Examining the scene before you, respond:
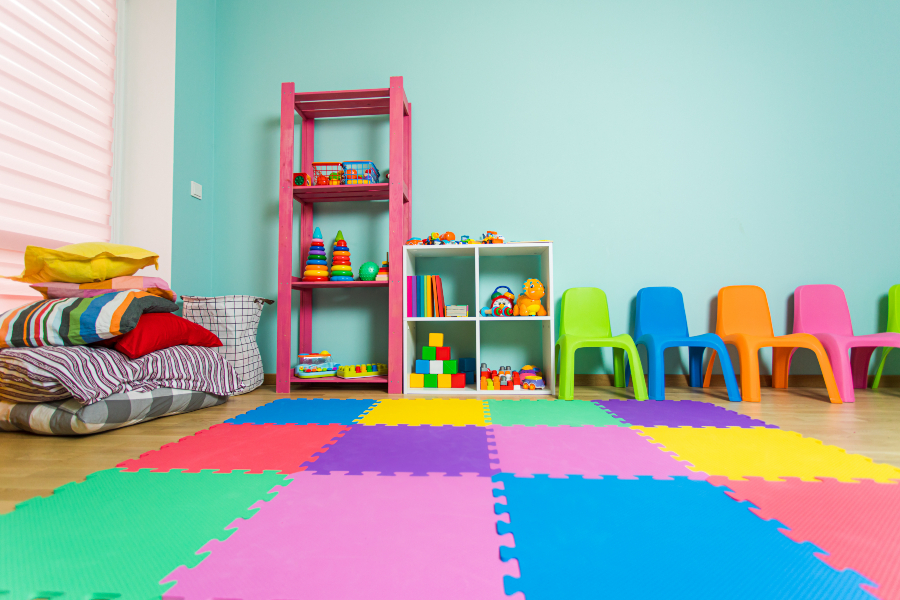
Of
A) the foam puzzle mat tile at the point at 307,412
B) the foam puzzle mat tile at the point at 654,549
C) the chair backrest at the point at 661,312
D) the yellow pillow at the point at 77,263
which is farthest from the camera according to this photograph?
the chair backrest at the point at 661,312

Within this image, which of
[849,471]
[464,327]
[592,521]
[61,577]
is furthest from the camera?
[464,327]

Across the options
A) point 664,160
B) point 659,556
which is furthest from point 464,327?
point 659,556

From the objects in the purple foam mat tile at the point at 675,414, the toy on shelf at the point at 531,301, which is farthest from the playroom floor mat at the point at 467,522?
the toy on shelf at the point at 531,301

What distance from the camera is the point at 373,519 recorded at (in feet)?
3.29

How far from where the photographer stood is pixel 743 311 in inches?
116

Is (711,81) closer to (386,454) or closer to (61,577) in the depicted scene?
(386,454)

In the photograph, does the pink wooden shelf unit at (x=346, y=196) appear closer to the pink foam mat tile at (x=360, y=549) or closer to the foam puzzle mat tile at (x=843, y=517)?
the pink foam mat tile at (x=360, y=549)

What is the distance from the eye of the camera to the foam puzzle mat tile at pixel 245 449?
1.37m

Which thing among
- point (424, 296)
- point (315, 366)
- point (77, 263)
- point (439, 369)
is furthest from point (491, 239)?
point (77, 263)

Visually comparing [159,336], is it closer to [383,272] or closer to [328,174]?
[383,272]

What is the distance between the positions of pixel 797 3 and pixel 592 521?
388 cm

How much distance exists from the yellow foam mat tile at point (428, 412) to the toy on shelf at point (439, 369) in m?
0.31

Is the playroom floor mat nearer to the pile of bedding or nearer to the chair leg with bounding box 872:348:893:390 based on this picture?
the pile of bedding

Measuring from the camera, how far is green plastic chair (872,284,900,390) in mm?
2848
